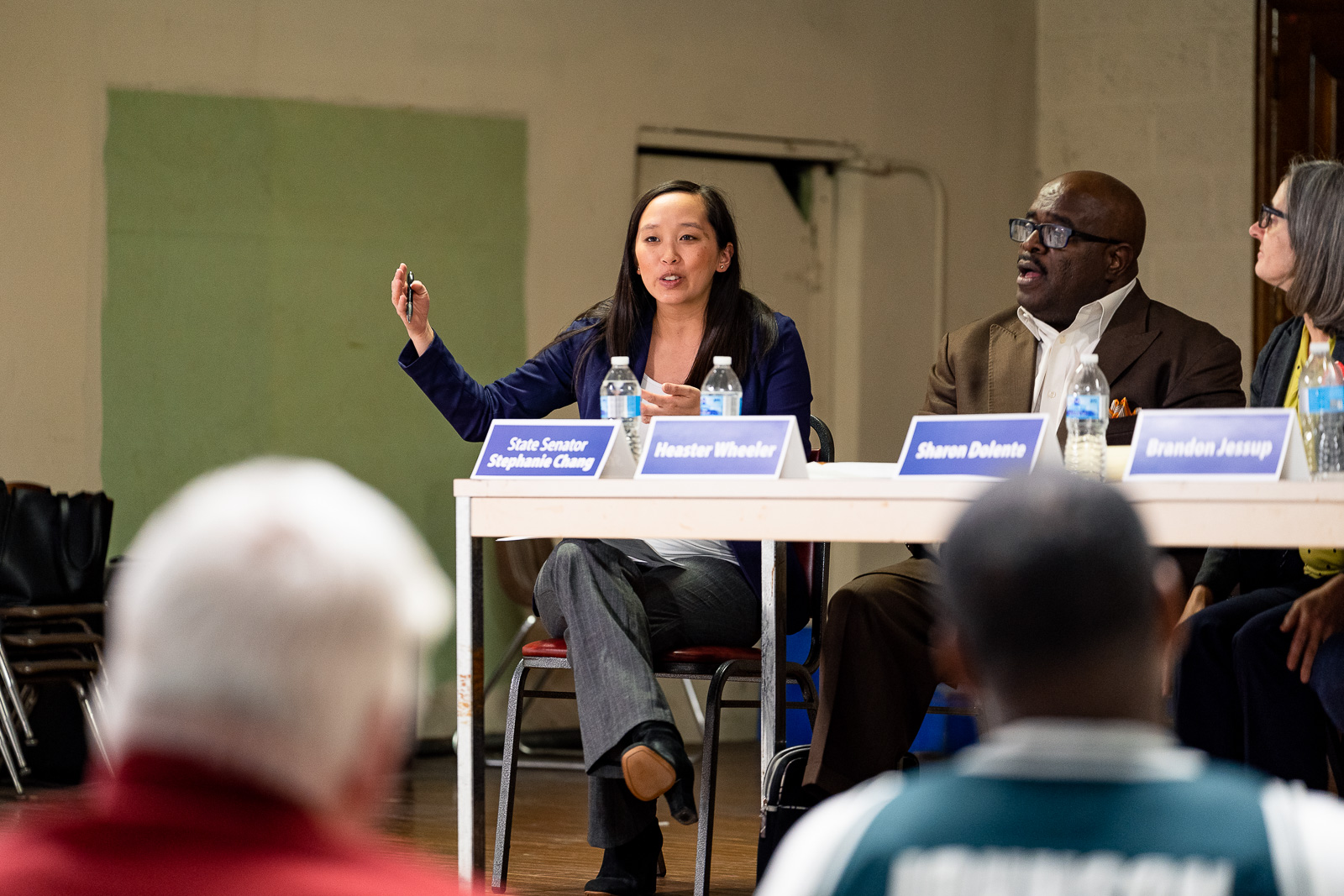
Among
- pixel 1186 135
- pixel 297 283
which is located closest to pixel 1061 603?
pixel 297 283

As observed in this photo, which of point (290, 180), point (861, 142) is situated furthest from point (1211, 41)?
point (290, 180)

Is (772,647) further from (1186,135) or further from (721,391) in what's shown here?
(1186,135)

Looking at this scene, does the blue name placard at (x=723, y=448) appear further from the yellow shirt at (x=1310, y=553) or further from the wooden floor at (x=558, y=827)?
the wooden floor at (x=558, y=827)

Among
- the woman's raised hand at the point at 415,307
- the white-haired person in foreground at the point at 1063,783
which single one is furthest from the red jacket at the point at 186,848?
the woman's raised hand at the point at 415,307

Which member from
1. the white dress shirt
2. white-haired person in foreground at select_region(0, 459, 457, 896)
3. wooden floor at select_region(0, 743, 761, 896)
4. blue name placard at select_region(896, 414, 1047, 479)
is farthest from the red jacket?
the white dress shirt

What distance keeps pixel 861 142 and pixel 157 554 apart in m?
5.52

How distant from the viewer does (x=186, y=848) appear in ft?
2.26

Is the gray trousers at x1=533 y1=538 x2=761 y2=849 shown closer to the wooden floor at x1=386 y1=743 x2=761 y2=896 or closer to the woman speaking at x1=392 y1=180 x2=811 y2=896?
the woman speaking at x1=392 y1=180 x2=811 y2=896

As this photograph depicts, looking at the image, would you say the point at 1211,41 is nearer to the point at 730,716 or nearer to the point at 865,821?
the point at 730,716

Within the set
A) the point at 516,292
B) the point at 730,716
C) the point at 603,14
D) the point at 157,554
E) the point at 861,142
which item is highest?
the point at 603,14

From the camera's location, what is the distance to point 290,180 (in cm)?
526

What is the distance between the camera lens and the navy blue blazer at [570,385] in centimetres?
314

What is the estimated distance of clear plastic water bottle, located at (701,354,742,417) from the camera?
2.79 metres

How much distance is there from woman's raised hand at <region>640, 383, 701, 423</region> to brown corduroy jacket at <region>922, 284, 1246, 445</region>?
672mm
